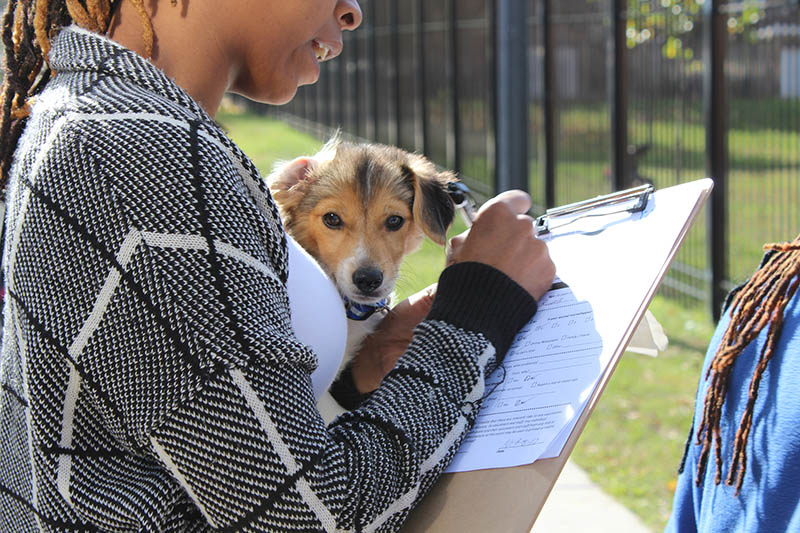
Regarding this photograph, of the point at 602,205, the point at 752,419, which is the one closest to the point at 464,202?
the point at 602,205

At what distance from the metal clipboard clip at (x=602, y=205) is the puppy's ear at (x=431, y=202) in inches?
33.4

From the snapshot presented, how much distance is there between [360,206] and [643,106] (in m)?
5.71

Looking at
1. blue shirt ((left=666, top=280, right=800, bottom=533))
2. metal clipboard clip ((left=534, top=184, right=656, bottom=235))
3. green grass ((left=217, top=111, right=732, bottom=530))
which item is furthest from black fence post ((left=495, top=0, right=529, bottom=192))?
blue shirt ((left=666, top=280, right=800, bottom=533))

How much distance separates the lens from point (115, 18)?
180 centimetres

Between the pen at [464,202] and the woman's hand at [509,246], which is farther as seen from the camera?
the pen at [464,202]

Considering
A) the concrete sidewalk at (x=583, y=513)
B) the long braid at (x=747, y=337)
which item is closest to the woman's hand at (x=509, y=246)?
the long braid at (x=747, y=337)

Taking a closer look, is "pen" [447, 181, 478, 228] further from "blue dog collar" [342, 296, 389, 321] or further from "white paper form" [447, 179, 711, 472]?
"blue dog collar" [342, 296, 389, 321]

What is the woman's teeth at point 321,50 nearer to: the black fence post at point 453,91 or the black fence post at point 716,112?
the black fence post at point 716,112

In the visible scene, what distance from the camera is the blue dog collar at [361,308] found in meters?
3.17

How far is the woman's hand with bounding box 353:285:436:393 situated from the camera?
8.57 feet

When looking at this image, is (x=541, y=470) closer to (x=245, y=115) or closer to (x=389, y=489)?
(x=389, y=489)

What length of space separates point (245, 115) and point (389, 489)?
44859 millimetres

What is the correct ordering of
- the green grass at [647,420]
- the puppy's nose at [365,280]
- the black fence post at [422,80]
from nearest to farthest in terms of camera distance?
the puppy's nose at [365,280]
the green grass at [647,420]
the black fence post at [422,80]

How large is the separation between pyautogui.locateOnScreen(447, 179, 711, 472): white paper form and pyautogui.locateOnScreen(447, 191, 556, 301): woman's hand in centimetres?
7
